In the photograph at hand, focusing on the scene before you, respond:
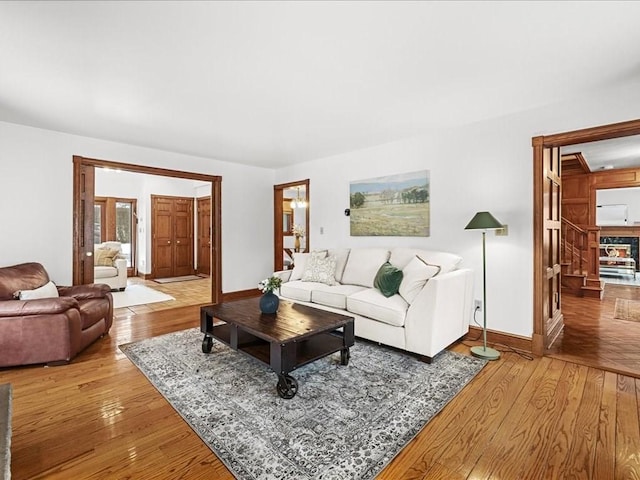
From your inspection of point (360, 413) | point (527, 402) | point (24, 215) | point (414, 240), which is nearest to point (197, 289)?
point (24, 215)

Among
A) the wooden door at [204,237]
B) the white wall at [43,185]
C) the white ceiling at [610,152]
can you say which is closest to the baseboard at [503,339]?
the white ceiling at [610,152]

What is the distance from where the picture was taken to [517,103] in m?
2.97

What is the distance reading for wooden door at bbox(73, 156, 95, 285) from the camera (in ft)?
12.9

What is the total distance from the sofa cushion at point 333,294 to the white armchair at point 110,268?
452 centimetres

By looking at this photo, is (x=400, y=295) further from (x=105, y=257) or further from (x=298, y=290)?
(x=105, y=257)

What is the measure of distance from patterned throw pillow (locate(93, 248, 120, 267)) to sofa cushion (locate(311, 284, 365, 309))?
4.78 meters

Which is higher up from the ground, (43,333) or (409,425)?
(43,333)

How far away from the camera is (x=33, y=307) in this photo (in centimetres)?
271

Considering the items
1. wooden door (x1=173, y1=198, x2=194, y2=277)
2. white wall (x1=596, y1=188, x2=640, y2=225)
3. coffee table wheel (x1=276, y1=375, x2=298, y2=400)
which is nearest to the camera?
coffee table wheel (x1=276, y1=375, x2=298, y2=400)

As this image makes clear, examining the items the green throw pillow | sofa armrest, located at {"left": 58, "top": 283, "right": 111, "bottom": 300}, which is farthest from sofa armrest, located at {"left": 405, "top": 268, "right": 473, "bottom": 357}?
sofa armrest, located at {"left": 58, "top": 283, "right": 111, "bottom": 300}

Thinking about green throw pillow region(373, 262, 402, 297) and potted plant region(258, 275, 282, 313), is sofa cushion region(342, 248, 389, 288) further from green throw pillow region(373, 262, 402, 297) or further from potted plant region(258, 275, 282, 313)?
potted plant region(258, 275, 282, 313)

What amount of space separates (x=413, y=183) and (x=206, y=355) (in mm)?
3084

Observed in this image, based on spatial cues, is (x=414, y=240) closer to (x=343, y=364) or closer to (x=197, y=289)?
(x=343, y=364)

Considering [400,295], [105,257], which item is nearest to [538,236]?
[400,295]
